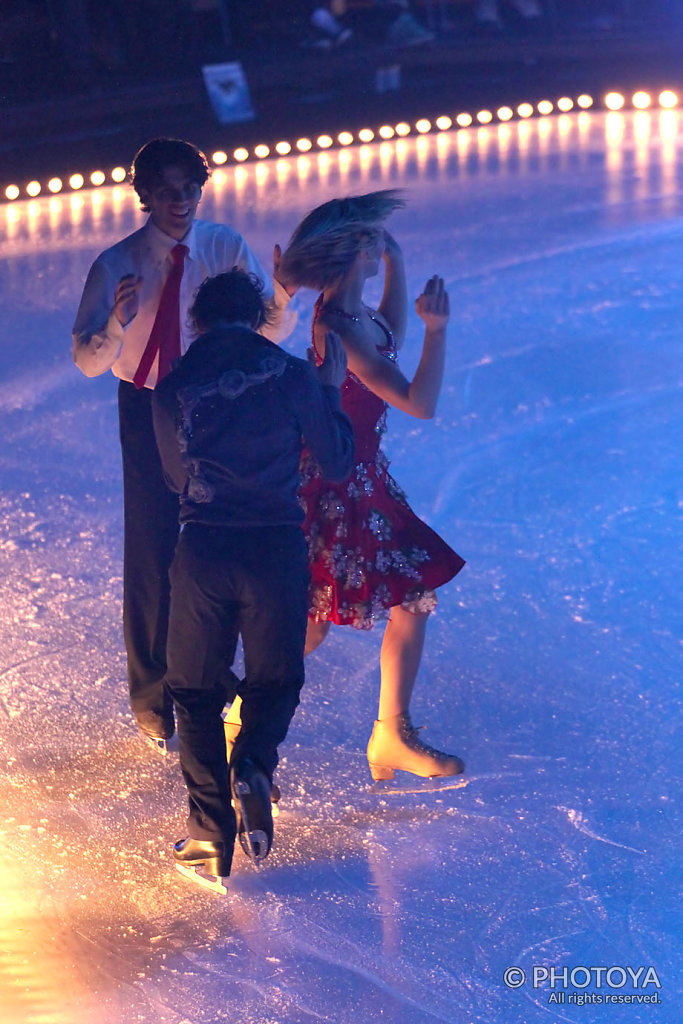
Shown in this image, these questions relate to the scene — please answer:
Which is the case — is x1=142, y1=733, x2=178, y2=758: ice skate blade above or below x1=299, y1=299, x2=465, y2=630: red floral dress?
below

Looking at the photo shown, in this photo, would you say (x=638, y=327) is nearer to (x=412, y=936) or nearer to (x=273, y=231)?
(x=273, y=231)

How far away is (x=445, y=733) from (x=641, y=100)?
795 centimetres

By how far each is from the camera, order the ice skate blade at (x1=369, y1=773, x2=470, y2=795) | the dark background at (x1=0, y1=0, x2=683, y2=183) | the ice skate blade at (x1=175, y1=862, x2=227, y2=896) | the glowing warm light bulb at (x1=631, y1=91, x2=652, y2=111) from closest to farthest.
A: the ice skate blade at (x1=175, y1=862, x2=227, y2=896), the ice skate blade at (x1=369, y1=773, x2=470, y2=795), the dark background at (x1=0, y1=0, x2=683, y2=183), the glowing warm light bulb at (x1=631, y1=91, x2=652, y2=111)

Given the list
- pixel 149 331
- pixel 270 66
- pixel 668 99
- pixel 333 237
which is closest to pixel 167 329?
pixel 149 331

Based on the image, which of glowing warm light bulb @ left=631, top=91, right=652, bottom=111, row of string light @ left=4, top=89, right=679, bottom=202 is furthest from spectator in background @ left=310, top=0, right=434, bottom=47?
glowing warm light bulb @ left=631, top=91, right=652, bottom=111

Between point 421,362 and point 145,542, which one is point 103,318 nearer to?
point 145,542

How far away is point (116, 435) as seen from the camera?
4492 millimetres

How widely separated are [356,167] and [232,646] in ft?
21.4

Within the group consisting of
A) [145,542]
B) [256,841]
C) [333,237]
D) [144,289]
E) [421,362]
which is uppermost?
[333,237]

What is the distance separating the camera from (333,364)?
2211mm

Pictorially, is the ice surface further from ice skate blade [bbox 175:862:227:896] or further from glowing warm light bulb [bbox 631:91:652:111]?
glowing warm light bulb [bbox 631:91:652:111]

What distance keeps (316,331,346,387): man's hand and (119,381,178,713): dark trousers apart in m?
0.51

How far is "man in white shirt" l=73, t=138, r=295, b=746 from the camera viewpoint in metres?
2.53

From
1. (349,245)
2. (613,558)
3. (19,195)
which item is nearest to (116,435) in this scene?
(613,558)
